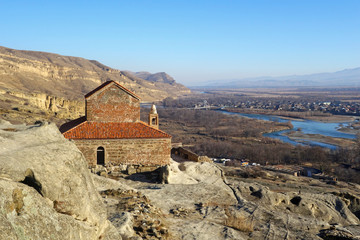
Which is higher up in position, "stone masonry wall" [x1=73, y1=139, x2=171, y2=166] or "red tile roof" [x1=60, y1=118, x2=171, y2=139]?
"red tile roof" [x1=60, y1=118, x2=171, y2=139]

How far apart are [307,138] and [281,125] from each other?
16987 millimetres

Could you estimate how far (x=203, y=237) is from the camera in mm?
8367

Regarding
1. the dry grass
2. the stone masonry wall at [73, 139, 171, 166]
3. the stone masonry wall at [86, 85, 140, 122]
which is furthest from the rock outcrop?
the stone masonry wall at [86, 85, 140, 122]

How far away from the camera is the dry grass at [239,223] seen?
9.44 m

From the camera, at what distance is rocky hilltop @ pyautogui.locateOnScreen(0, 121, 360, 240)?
14.7 feet

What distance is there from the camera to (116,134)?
1567 cm

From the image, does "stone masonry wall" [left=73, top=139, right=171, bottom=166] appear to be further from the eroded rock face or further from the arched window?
the eroded rock face

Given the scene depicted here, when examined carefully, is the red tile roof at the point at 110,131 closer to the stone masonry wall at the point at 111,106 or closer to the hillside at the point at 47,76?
the stone masonry wall at the point at 111,106

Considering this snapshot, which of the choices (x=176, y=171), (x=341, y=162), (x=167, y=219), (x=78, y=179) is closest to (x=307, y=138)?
(x=341, y=162)

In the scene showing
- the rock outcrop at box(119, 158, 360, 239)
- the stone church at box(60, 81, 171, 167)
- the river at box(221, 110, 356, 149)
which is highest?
the stone church at box(60, 81, 171, 167)

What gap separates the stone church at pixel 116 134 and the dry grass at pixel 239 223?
625 centimetres

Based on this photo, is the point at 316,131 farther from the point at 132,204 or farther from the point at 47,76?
the point at 47,76

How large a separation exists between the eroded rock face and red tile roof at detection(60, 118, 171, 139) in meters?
8.89

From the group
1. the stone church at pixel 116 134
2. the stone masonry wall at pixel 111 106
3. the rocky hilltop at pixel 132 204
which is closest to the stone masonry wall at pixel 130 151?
the stone church at pixel 116 134
